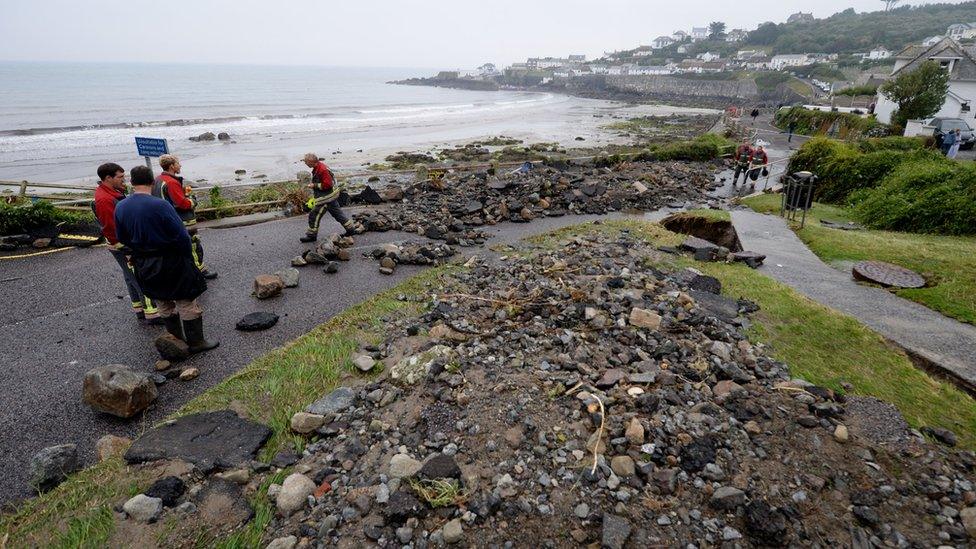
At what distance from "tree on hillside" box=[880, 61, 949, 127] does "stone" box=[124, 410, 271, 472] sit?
1647 inches

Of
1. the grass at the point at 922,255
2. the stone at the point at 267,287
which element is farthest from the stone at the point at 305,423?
the grass at the point at 922,255

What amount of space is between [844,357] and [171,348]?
846 cm

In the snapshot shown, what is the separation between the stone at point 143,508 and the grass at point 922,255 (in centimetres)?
1016

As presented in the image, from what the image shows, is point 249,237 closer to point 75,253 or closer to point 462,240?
point 75,253

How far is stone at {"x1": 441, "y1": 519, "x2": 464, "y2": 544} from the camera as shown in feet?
11.0

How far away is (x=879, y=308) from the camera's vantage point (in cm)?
734

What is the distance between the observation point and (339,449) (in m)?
4.38

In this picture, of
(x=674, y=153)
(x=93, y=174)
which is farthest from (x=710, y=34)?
(x=93, y=174)

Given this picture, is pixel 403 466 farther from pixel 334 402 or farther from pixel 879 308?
pixel 879 308

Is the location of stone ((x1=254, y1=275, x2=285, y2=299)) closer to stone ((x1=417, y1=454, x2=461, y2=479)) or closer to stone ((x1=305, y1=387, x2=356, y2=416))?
stone ((x1=305, y1=387, x2=356, y2=416))

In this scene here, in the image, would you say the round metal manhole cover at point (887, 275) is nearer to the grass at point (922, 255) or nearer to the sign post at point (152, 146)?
the grass at point (922, 255)

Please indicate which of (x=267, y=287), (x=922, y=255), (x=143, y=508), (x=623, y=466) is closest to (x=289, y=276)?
(x=267, y=287)

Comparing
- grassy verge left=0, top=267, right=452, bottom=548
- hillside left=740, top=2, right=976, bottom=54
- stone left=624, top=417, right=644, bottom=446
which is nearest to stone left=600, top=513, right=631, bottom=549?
stone left=624, top=417, right=644, bottom=446

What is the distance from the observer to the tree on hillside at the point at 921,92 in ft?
101
